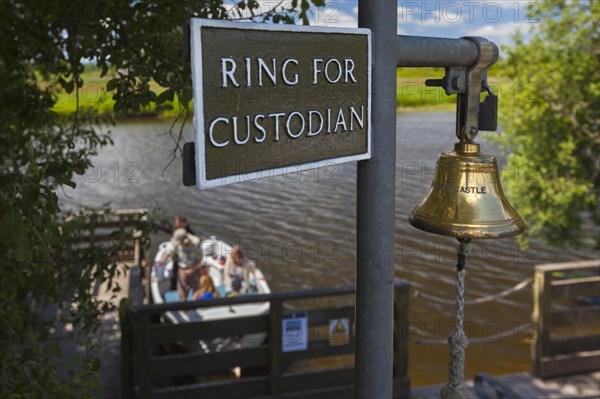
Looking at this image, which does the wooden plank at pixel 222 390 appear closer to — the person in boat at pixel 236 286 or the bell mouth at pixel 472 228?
the person in boat at pixel 236 286

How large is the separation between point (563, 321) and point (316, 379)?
283cm

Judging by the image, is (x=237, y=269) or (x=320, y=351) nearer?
(x=320, y=351)

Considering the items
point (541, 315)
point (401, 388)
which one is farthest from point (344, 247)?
point (401, 388)

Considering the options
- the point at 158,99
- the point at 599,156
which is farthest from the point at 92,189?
the point at 158,99

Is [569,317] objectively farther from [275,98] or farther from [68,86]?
[275,98]

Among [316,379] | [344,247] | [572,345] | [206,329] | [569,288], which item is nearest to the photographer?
[206,329]

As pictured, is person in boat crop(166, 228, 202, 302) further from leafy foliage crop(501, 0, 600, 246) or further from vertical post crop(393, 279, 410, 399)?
leafy foliage crop(501, 0, 600, 246)

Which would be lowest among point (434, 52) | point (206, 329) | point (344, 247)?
point (344, 247)

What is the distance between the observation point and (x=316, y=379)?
603 cm

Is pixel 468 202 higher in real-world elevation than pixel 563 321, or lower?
higher

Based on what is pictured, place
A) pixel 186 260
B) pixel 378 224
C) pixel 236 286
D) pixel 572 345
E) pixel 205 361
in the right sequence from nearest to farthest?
1. pixel 378 224
2. pixel 205 361
3. pixel 572 345
4. pixel 236 286
5. pixel 186 260

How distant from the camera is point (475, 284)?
521 inches

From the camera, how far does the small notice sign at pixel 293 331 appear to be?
582 centimetres

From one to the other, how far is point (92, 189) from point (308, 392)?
17.2 metres
